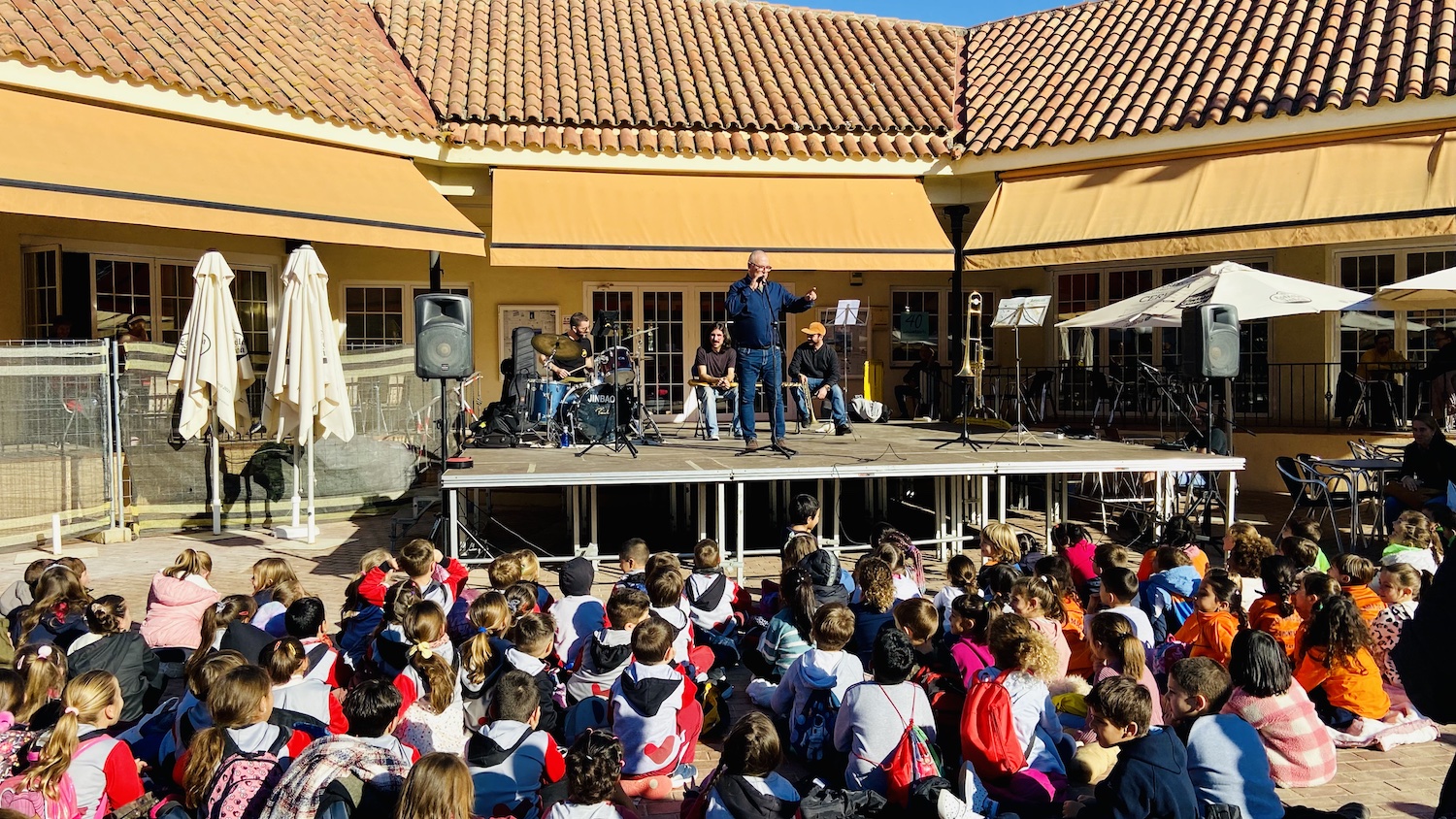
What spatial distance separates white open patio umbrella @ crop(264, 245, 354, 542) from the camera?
35.0 ft

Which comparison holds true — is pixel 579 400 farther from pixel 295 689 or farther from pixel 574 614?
pixel 295 689

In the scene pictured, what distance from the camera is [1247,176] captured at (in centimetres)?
1352

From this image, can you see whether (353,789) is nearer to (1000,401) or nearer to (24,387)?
(24,387)

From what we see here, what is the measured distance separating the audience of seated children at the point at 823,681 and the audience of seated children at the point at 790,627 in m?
0.82

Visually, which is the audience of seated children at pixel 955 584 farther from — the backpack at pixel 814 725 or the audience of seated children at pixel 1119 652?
the backpack at pixel 814 725

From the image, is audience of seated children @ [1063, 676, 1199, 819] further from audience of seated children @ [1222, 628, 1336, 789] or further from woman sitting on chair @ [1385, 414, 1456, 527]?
woman sitting on chair @ [1385, 414, 1456, 527]

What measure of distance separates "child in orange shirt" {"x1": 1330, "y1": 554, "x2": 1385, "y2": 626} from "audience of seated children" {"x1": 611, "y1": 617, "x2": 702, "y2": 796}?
3.46 meters

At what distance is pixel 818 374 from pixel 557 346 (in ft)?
9.93

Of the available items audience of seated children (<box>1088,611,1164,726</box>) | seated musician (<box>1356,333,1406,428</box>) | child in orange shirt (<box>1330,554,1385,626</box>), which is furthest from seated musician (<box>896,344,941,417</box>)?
audience of seated children (<box>1088,611,1164,726</box>)

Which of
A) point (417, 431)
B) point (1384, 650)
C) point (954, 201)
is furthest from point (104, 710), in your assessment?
point (954, 201)

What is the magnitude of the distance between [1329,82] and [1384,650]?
9.92 meters

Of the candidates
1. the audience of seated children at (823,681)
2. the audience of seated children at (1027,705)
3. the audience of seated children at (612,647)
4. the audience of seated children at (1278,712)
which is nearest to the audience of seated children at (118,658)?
the audience of seated children at (612,647)

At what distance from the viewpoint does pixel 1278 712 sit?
15.4 feet

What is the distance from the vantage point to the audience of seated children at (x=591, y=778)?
3.60 m
